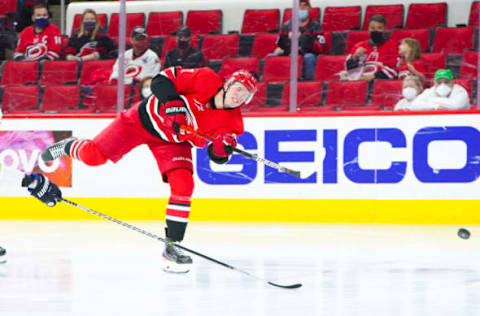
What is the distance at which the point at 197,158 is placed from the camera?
7.31 meters

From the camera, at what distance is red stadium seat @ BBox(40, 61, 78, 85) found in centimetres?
749

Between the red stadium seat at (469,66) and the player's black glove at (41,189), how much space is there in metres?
3.72

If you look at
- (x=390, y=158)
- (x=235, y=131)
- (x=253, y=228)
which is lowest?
(x=253, y=228)

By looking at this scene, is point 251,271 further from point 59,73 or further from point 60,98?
point 59,73

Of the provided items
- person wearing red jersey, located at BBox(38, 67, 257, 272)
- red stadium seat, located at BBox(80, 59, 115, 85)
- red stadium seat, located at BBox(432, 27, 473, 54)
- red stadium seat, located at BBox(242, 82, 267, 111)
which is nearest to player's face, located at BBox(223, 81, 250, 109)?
person wearing red jersey, located at BBox(38, 67, 257, 272)

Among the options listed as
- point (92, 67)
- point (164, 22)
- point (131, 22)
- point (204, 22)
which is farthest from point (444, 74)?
point (92, 67)

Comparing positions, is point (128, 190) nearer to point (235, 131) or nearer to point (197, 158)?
point (197, 158)

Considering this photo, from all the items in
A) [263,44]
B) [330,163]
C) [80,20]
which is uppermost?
[80,20]

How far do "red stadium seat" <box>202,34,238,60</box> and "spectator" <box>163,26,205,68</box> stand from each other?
0.07m

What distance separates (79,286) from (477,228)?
149 inches

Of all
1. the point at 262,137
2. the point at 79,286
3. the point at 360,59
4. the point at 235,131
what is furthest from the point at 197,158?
the point at 79,286

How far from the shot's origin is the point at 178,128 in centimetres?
417

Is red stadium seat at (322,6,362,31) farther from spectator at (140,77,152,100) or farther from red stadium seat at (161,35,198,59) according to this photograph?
spectator at (140,77,152,100)

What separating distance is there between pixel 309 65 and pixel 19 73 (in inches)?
96.9
